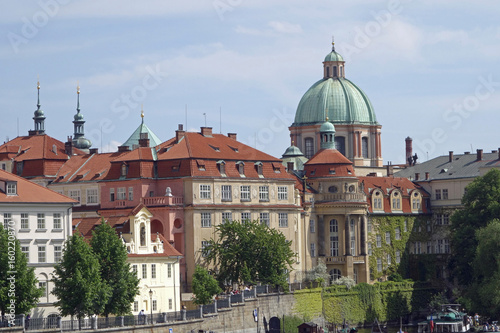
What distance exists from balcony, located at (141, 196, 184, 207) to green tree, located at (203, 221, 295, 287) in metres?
5.37

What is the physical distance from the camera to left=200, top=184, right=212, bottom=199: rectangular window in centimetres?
14762

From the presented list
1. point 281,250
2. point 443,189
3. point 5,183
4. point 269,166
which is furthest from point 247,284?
point 443,189

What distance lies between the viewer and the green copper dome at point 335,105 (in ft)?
626

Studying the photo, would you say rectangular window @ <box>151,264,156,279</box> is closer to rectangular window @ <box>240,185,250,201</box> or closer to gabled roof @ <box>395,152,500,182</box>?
rectangular window @ <box>240,185,250,201</box>

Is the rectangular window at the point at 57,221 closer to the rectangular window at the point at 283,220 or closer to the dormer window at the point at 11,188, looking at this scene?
the dormer window at the point at 11,188

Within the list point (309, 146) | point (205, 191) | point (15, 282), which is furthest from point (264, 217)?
point (15, 282)

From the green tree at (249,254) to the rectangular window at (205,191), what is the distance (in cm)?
504

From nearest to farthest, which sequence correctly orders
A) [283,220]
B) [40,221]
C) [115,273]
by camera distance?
[115,273] → [40,221] → [283,220]

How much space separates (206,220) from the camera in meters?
148

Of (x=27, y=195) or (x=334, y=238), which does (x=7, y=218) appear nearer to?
(x=27, y=195)

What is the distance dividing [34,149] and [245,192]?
87.1 ft

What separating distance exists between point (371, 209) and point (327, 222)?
8960 millimetres

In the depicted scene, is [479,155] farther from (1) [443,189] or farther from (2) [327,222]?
(2) [327,222]

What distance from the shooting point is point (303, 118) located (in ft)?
634
